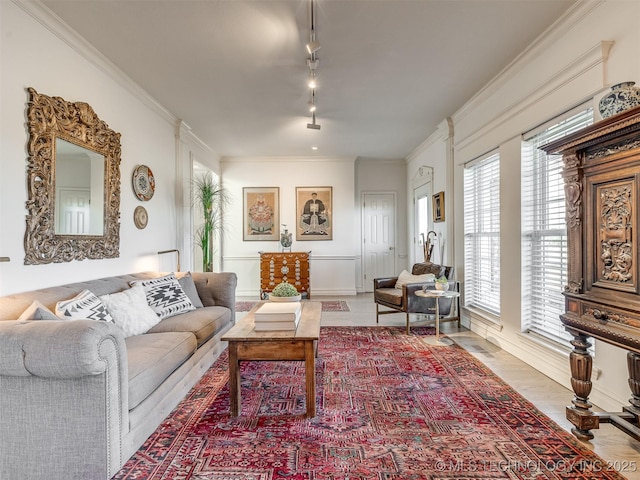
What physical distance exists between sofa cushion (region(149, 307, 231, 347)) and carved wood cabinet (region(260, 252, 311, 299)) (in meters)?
3.04

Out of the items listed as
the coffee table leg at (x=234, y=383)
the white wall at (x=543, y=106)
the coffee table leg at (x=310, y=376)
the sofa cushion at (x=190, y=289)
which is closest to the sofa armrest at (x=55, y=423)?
the coffee table leg at (x=234, y=383)

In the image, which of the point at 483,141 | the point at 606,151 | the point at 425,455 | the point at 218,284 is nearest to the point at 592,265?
the point at 606,151

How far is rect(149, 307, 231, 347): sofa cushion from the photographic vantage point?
9.25 ft

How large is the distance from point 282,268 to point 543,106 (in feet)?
15.5

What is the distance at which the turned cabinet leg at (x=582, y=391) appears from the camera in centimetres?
192

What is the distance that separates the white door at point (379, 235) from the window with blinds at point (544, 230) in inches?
173

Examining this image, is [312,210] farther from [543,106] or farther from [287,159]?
[543,106]

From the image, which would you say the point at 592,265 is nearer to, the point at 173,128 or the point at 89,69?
the point at 89,69

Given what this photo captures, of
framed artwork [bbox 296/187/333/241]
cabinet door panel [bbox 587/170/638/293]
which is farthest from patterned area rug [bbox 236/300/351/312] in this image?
cabinet door panel [bbox 587/170/638/293]

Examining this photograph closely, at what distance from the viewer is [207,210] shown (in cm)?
546

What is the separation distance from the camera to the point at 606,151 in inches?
69.6

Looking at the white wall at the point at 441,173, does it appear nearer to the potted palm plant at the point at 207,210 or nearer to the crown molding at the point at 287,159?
the crown molding at the point at 287,159

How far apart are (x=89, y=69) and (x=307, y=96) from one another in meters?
2.14

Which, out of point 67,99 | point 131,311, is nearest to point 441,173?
point 131,311
